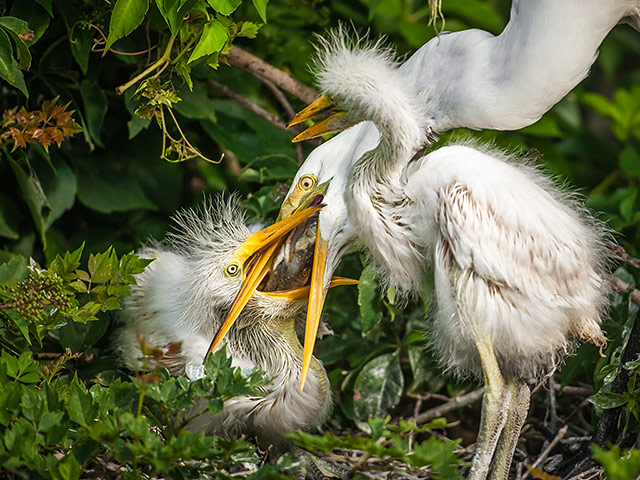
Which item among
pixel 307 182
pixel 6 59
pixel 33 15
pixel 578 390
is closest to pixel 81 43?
pixel 33 15

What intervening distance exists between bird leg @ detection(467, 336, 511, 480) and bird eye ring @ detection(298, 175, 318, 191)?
494 mm

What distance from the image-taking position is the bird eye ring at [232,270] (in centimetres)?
167

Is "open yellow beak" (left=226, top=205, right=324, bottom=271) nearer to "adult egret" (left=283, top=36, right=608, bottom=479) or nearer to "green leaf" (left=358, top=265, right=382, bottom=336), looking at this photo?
"adult egret" (left=283, top=36, right=608, bottom=479)

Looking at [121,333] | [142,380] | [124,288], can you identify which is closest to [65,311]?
[124,288]

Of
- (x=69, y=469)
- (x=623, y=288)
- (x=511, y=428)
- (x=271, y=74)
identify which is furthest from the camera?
(x=271, y=74)

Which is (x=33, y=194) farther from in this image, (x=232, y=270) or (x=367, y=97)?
(x=367, y=97)

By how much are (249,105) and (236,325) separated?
0.66 meters

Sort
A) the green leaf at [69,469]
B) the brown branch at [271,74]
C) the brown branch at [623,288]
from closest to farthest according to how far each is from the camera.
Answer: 1. the green leaf at [69,469]
2. the brown branch at [623,288]
3. the brown branch at [271,74]

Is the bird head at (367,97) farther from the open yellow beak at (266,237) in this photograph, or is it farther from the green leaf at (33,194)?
the green leaf at (33,194)

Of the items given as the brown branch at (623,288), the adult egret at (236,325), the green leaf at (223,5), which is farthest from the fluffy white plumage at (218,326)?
the brown branch at (623,288)

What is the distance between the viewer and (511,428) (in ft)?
5.06

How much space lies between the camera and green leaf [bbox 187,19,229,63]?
4.90ft

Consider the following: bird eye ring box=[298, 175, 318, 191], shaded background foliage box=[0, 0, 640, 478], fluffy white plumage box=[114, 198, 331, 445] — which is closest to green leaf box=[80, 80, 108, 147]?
shaded background foliage box=[0, 0, 640, 478]

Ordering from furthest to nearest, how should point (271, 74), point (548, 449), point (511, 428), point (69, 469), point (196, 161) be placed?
point (196, 161) < point (271, 74) < point (548, 449) < point (511, 428) < point (69, 469)
